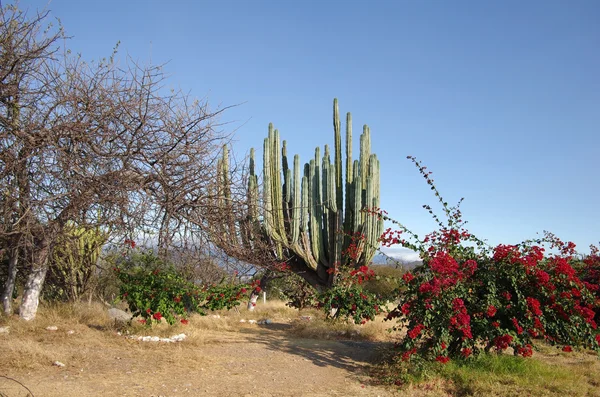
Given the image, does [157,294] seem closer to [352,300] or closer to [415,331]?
[352,300]

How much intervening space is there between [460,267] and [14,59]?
238 inches

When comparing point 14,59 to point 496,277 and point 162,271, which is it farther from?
point 496,277

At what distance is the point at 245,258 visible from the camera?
7949 millimetres

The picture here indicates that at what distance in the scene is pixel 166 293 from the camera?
805 centimetres

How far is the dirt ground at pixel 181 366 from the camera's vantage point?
5.73m

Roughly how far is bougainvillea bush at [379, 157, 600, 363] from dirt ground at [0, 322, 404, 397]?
0.98m

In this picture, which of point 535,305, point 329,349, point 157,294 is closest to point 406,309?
point 535,305

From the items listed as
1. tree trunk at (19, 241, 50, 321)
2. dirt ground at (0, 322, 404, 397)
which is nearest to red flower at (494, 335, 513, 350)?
dirt ground at (0, 322, 404, 397)

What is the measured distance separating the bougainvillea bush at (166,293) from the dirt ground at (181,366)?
0.47 m

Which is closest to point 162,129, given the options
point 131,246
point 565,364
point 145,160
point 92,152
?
point 145,160

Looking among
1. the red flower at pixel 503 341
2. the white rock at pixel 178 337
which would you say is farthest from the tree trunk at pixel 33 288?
the red flower at pixel 503 341

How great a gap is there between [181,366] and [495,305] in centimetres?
404

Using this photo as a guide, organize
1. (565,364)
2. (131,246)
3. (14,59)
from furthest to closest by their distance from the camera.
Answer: (565,364) → (131,246) → (14,59)

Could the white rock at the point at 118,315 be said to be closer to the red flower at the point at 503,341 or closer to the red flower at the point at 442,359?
the red flower at the point at 442,359
